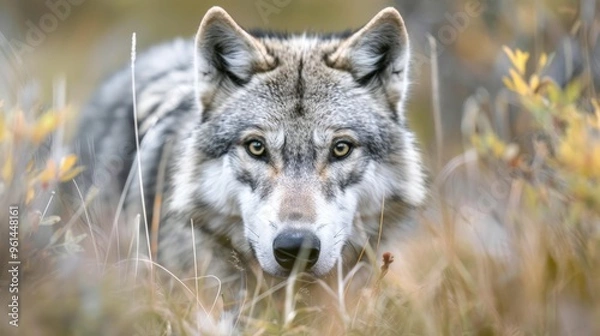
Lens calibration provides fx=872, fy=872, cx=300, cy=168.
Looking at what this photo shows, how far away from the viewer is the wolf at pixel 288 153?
4.51m

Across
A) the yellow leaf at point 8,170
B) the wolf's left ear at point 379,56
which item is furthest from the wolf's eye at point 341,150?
the yellow leaf at point 8,170

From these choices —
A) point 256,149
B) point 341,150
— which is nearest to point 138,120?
point 256,149

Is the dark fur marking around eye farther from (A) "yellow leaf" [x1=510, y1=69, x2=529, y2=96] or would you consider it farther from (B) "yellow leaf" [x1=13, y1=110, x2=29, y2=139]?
(A) "yellow leaf" [x1=510, y1=69, x2=529, y2=96]

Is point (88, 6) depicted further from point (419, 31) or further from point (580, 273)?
point (580, 273)

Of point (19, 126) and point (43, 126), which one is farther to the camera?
point (43, 126)

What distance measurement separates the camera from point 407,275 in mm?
4852

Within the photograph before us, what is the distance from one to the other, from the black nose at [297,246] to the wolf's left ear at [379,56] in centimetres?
132

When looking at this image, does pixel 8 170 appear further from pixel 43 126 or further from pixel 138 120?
pixel 138 120

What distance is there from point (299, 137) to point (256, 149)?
26cm

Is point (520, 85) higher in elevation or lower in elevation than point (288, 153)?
higher

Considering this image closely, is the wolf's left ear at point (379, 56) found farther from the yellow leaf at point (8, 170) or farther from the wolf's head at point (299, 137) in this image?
the yellow leaf at point (8, 170)

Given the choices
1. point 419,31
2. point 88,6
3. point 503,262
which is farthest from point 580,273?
point 88,6

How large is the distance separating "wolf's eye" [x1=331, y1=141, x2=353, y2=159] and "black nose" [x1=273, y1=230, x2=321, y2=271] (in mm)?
684

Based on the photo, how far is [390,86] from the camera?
523cm
